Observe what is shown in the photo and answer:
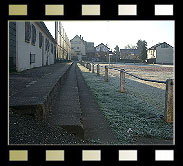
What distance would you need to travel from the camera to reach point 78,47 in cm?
7356

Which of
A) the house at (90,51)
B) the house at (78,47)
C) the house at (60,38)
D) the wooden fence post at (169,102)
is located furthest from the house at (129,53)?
the wooden fence post at (169,102)

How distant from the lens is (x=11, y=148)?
189 centimetres

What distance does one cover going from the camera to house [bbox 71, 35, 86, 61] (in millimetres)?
70219

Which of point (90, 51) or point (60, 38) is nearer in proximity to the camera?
point (60, 38)

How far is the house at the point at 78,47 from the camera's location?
70.2 m

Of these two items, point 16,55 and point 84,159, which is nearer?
point 84,159

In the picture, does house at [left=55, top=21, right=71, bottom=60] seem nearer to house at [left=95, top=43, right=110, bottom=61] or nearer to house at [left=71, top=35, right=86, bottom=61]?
house at [left=71, top=35, right=86, bottom=61]

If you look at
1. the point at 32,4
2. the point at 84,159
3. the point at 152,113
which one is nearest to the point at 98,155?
the point at 84,159

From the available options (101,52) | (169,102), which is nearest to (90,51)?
(101,52)

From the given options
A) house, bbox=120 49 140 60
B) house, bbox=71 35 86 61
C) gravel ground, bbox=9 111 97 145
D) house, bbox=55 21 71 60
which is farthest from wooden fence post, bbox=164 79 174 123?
house, bbox=71 35 86 61

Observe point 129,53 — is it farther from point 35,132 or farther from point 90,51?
point 35,132

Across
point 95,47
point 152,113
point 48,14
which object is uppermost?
point 95,47
